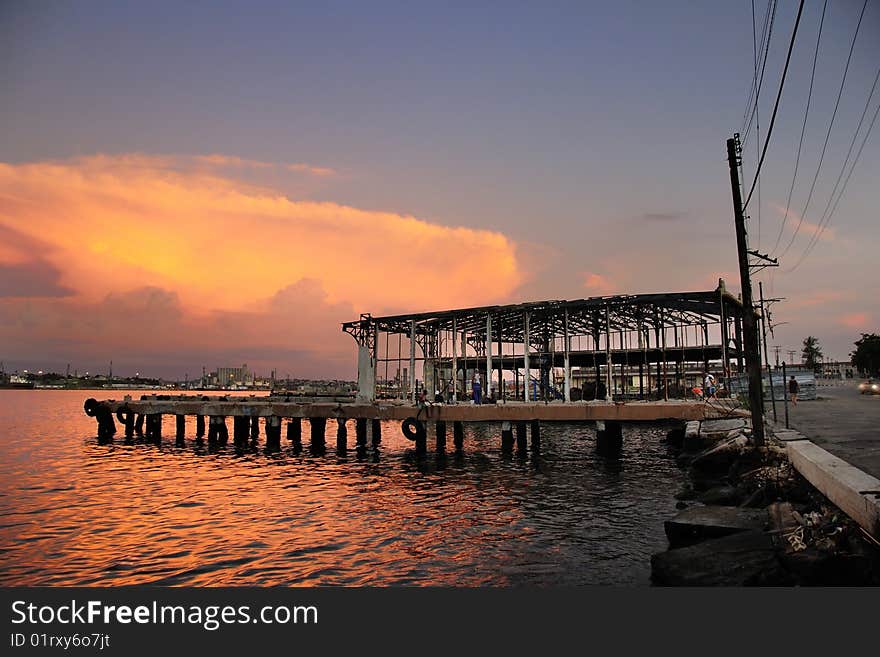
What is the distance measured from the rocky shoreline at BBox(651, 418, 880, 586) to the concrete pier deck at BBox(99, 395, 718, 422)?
523 inches

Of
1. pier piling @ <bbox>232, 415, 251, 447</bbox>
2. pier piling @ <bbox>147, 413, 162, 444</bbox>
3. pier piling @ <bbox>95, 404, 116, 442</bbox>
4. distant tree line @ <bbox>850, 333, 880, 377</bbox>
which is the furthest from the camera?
distant tree line @ <bbox>850, 333, 880, 377</bbox>

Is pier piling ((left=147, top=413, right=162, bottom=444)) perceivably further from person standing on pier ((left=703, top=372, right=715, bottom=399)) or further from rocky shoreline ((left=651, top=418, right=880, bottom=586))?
rocky shoreline ((left=651, top=418, right=880, bottom=586))

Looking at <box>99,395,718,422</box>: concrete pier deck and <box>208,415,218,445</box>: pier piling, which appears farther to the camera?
<box>208,415,218,445</box>: pier piling

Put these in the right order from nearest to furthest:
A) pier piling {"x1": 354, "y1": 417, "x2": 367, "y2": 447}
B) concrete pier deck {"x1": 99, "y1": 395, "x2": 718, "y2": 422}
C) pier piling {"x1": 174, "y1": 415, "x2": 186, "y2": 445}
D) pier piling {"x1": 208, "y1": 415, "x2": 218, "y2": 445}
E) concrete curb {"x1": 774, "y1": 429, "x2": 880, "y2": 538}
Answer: concrete curb {"x1": 774, "y1": 429, "x2": 880, "y2": 538} < concrete pier deck {"x1": 99, "y1": 395, "x2": 718, "y2": 422} < pier piling {"x1": 354, "y1": 417, "x2": 367, "y2": 447} < pier piling {"x1": 208, "y1": 415, "x2": 218, "y2": 445} < pier piling {"x1": 174, "y1": 415, "x2": 186, "y2": 445}

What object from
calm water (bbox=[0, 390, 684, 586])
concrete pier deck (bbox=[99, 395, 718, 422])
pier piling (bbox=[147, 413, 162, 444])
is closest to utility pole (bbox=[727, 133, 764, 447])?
calm water (bbox=[0, 390, 684, 586])

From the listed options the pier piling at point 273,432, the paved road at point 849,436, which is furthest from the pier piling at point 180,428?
the paved road at point 849,436

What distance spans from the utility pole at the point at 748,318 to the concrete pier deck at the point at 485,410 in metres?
11.1

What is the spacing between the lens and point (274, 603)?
7426mm

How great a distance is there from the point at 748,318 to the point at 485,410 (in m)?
15.9

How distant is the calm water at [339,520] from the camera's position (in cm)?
1178

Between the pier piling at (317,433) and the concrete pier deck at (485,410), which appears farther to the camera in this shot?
the pier piling at (317,433)

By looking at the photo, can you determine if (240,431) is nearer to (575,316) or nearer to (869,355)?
(575,316)

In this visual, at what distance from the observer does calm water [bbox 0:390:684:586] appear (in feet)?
38.7

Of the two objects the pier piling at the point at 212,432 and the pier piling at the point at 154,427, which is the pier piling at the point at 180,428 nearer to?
the pier piling at the point at 154,427
